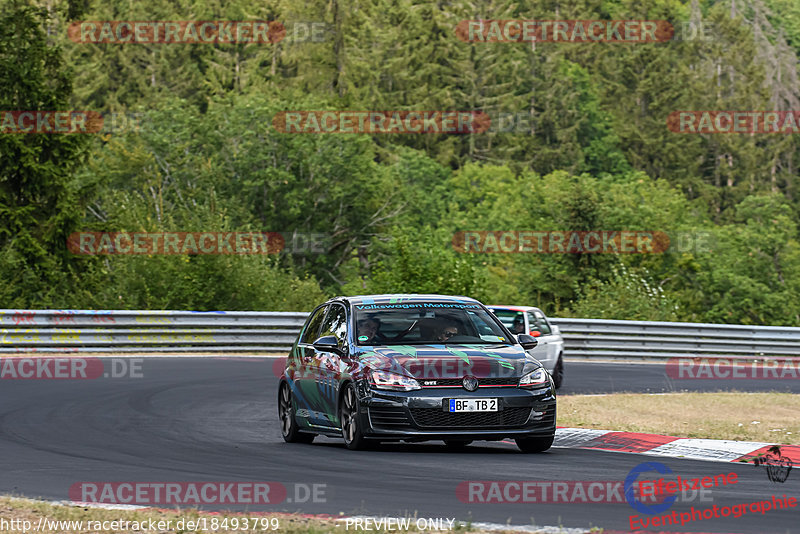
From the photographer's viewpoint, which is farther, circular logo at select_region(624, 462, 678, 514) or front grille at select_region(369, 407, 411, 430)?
front grille at select_region(369, 407, 411, 430)

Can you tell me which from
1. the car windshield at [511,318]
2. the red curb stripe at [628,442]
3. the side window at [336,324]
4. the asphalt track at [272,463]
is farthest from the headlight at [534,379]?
the car windshield at [511,318]

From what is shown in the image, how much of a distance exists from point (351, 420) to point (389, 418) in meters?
0.57

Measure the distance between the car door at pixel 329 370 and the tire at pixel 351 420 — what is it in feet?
0.63

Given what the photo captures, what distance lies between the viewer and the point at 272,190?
2534 inches

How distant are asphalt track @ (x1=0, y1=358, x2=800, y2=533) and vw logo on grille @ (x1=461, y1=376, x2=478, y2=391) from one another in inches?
24.7

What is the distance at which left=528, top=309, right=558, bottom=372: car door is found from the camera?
2225 cm

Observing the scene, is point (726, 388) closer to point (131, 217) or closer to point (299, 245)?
point (131, 217)

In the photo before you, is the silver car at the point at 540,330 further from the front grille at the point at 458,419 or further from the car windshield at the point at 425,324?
the front grille at the point at 458,419

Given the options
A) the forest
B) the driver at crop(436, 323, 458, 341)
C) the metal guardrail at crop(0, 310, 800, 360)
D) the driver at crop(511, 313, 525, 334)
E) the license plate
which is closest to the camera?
the license plate

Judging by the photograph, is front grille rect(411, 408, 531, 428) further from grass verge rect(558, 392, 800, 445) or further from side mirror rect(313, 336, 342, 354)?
grass verge rect(558, 392, 800, 445)

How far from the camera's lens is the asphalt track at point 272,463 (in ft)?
27.3

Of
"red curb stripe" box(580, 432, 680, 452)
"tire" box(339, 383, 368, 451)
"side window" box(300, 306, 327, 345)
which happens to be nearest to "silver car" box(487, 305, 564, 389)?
"side window" box(300, 306, 327, 345)

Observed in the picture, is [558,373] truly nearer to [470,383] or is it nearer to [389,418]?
[470,383]

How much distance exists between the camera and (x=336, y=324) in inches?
525
